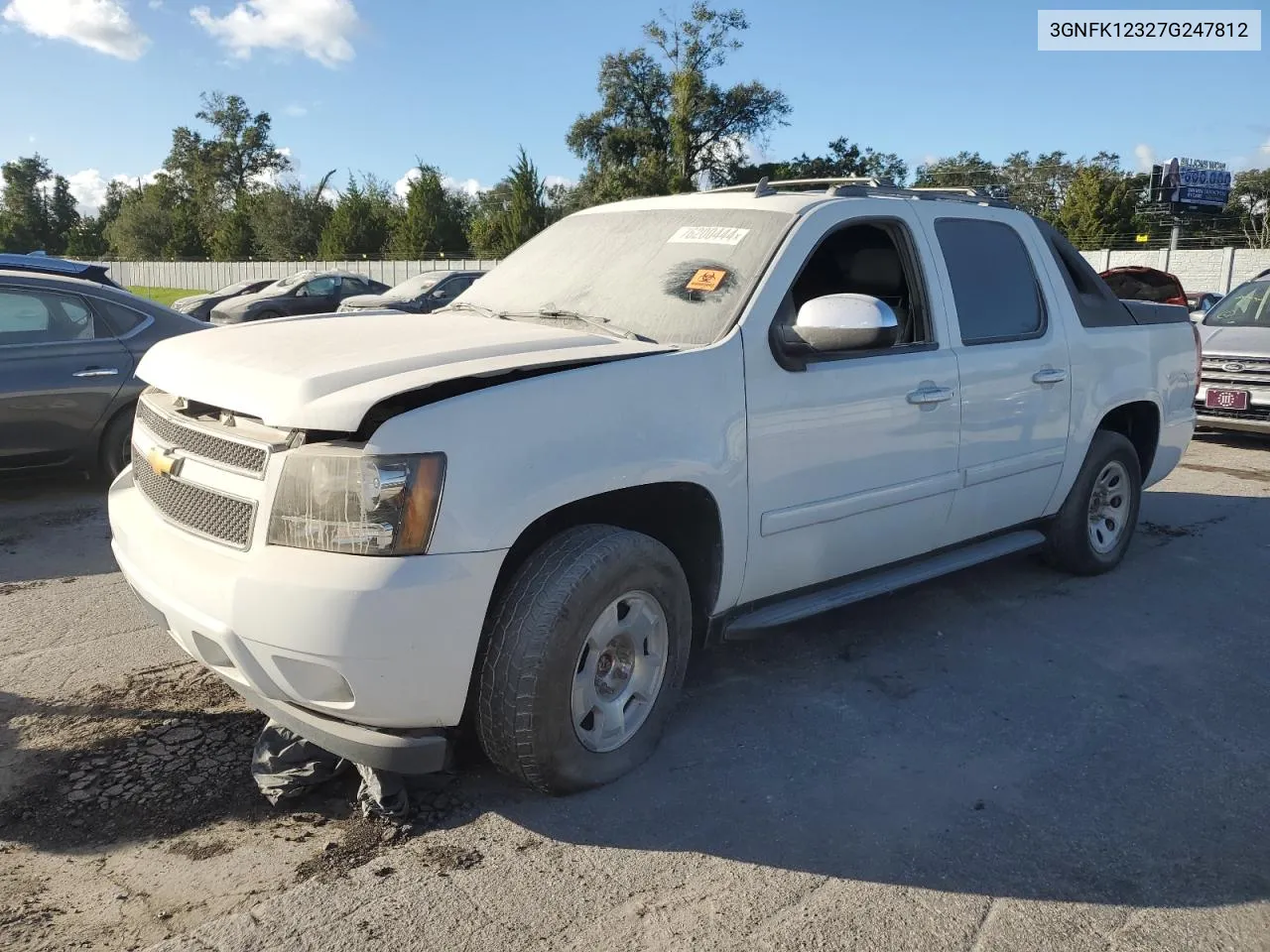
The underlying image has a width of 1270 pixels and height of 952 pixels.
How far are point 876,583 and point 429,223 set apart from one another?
150 ft

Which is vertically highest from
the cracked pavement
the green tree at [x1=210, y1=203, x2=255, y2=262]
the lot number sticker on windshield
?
the green tree at [x1=210, y1=203, x2=255, y2=262]

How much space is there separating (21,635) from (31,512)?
8.22 feet

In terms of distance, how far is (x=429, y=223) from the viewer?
4697cm

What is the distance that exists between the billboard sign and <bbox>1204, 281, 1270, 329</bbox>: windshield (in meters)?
41.5

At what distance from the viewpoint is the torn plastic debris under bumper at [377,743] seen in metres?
2.78

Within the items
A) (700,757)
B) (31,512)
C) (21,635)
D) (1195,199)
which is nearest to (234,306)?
(31,512)

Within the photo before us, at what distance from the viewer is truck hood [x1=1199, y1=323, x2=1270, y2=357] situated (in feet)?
30.5

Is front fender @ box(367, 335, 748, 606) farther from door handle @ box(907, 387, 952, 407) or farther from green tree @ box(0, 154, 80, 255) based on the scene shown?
green tree @ box(0, 154, 80, 255)

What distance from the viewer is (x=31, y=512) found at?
21.6 feet

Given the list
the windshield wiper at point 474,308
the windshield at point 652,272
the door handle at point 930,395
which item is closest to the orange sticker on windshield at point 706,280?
the windshield at point 652,272

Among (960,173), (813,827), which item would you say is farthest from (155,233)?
(813,827)

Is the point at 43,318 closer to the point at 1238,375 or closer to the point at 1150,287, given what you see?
the point at 1238,375

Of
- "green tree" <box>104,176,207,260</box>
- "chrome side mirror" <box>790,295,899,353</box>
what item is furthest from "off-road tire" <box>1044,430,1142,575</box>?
"green tree" <box>104,176,207,260</box>

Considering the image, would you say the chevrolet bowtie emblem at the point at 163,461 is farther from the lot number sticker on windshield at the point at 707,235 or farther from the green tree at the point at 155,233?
the green tree at the point at 155,233
